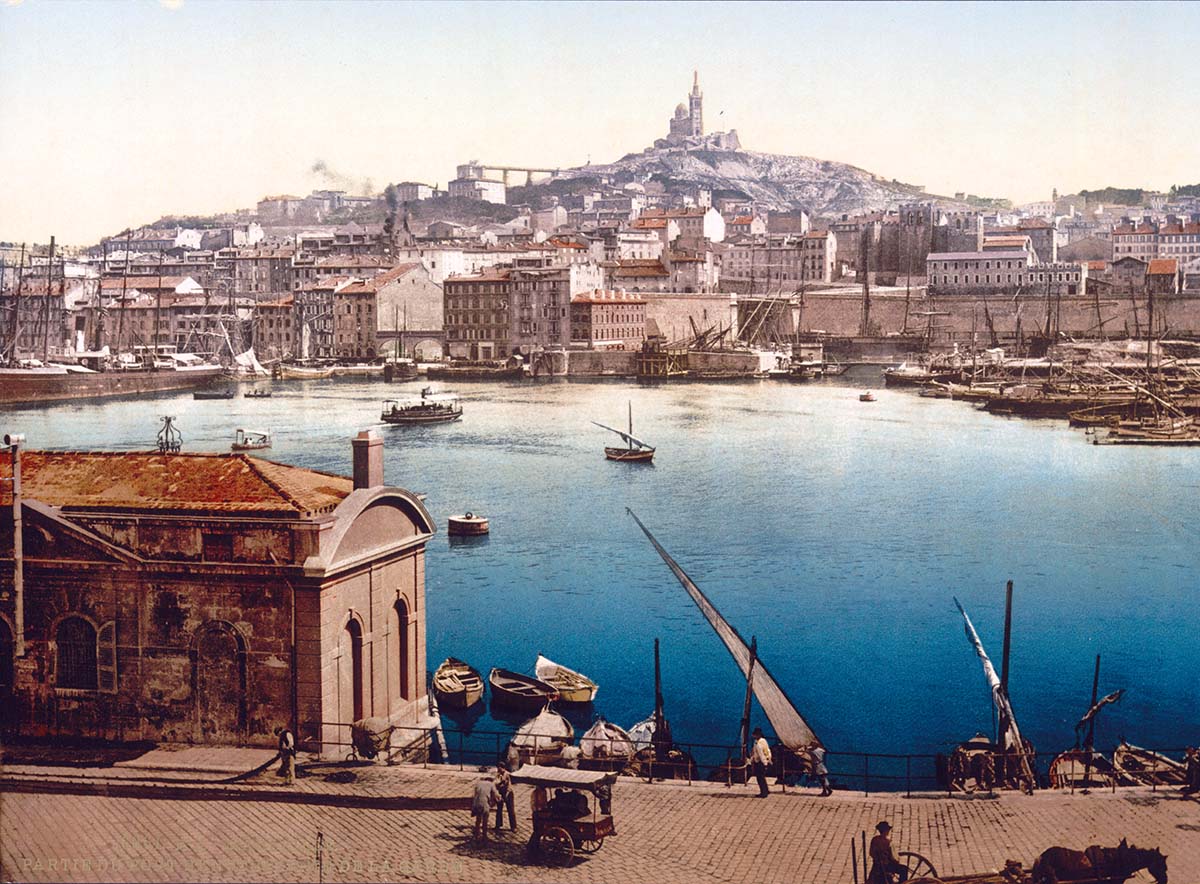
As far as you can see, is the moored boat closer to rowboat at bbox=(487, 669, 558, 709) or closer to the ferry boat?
the ferry boat

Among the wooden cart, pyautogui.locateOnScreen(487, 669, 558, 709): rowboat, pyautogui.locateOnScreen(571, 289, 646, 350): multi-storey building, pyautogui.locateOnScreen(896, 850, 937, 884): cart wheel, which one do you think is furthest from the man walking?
pyautogui.locateOnScreen(571, 289, 646, 350): multi-storey building

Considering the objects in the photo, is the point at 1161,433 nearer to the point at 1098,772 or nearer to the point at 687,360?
the point at 687,360

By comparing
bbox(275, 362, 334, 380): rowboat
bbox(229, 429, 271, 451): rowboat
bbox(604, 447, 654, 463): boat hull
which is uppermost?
bbox(275, 362, 334, 380): rowboat

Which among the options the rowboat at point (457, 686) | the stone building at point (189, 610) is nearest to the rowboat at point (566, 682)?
the rowboat at point (457, 686)

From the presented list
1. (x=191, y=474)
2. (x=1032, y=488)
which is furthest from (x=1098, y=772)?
(x=1032, y=488)

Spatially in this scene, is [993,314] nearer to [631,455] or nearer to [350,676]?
[631,455]

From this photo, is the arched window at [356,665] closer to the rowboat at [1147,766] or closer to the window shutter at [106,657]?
the window shutter at [106,657]
